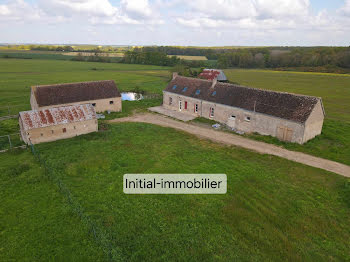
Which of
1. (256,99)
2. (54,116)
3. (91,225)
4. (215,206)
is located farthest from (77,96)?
(215,206)

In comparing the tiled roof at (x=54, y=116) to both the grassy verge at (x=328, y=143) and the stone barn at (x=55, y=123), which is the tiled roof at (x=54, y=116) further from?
the grassy verge at (x=328, y=143)

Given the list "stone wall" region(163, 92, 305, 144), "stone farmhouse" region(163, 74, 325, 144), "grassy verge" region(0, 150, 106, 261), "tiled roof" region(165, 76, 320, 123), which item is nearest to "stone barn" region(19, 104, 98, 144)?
Answer: "grassy verge" region(0, 150, 106, 261)

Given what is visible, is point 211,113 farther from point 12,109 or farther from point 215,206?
point 12,109

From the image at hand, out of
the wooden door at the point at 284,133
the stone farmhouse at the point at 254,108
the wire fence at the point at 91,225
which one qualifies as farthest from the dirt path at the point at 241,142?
the wire fence at the point at 91,225

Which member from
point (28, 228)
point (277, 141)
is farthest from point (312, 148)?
point (28, 228)

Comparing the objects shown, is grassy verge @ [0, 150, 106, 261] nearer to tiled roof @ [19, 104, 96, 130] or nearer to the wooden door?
tiled roof @ [19, 104, 96, 130]

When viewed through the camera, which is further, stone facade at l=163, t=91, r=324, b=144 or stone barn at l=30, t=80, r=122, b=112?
stone barn at l=30, t=80, r=122, b=112

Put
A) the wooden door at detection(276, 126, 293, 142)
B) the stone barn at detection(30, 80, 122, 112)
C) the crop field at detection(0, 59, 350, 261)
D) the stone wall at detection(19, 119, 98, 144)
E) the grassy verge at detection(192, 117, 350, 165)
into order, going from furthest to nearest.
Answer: the stone barn at detection(30, 80, 122, 112)
the wooden door at detection(276, 126, 293, 142)
the stone wall at detection(19, 119, 98, 144)
the grassy verge at detection(192, 117, 350, 165)
the crop field at detection(0, 59, 350, 261)

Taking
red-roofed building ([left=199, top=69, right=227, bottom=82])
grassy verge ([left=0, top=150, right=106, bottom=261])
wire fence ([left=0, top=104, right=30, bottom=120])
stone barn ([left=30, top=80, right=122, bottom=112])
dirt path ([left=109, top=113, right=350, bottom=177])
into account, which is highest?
red-roofed building ([left=199, top=69, right=227, bottom=82])
